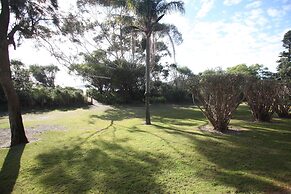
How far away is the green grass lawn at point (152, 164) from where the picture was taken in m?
3.95

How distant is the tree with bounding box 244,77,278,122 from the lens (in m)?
10.0

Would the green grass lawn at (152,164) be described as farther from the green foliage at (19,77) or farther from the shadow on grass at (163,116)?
the green foliage at (19,77)

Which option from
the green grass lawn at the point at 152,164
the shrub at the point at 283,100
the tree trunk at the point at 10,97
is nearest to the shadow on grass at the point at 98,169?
the green grass lawn at the point at 152,164

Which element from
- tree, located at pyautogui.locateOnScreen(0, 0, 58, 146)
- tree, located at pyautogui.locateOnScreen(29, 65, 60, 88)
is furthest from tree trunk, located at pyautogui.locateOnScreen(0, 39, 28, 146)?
tree, located at pyautogui.locateOnScreen(29, 65, 60, 88)

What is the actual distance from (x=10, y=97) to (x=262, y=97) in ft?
31.6

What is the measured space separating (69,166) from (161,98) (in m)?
19.8

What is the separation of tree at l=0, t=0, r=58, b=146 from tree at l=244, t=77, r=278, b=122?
27.4 ft

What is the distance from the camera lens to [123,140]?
7.23 metres

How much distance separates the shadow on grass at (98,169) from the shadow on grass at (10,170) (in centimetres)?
39

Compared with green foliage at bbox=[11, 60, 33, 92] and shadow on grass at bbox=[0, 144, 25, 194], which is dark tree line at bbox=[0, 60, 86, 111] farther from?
shadow on grass at bbox=[0, 144, 25, 194]

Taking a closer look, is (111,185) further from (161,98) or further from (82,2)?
(161,98)

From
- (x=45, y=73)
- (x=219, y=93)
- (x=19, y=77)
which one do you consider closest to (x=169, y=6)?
(x=219, y=93)

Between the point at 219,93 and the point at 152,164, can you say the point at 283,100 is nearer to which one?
the point at 219,93

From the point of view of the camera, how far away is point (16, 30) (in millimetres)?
7645
